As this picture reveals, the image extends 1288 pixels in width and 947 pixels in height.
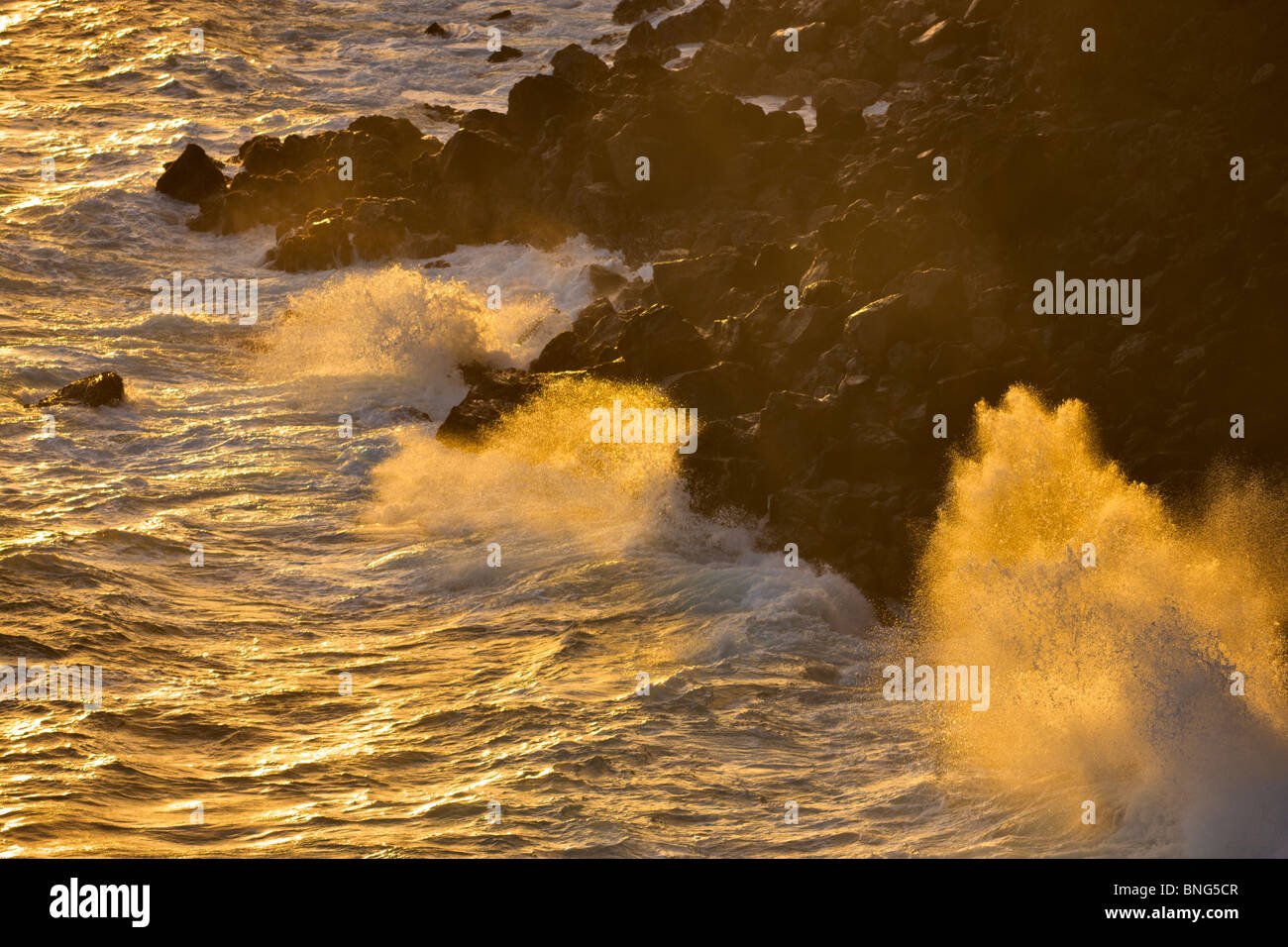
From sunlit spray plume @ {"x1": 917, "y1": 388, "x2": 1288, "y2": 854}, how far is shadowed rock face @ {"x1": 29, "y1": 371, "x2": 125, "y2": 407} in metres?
15.4

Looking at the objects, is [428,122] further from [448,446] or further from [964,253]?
[964,253]

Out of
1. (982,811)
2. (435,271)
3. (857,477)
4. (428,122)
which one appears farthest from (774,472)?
(428,122)

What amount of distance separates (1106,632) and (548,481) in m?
9.53

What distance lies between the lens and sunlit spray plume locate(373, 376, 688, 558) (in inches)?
805

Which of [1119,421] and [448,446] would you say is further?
[448,446]

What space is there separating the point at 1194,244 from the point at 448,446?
478 inches

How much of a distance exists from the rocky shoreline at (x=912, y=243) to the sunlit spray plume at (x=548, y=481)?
56cm

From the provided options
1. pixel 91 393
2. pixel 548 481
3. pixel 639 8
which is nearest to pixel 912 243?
pixel 548 481

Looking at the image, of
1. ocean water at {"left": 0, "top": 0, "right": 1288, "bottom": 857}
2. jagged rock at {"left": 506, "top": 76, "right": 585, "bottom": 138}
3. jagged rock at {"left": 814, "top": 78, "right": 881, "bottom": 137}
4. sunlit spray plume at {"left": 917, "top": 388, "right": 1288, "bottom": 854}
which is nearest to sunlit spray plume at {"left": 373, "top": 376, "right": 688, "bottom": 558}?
ocean water at {"left": 0, "top": 0, "right": 1288, "bottom": 857}

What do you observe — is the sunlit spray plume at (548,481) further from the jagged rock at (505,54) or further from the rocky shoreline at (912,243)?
the jagged rock at (505,54)

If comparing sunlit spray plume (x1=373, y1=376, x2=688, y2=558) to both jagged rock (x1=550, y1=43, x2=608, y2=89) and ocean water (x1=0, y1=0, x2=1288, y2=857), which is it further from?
jagged rock (x1=550, y1=43, x2=608, y2=89)

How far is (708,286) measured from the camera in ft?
83.4

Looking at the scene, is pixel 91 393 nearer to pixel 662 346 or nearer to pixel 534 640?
pixel 662 346

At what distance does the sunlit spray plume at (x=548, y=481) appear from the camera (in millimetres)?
20438
